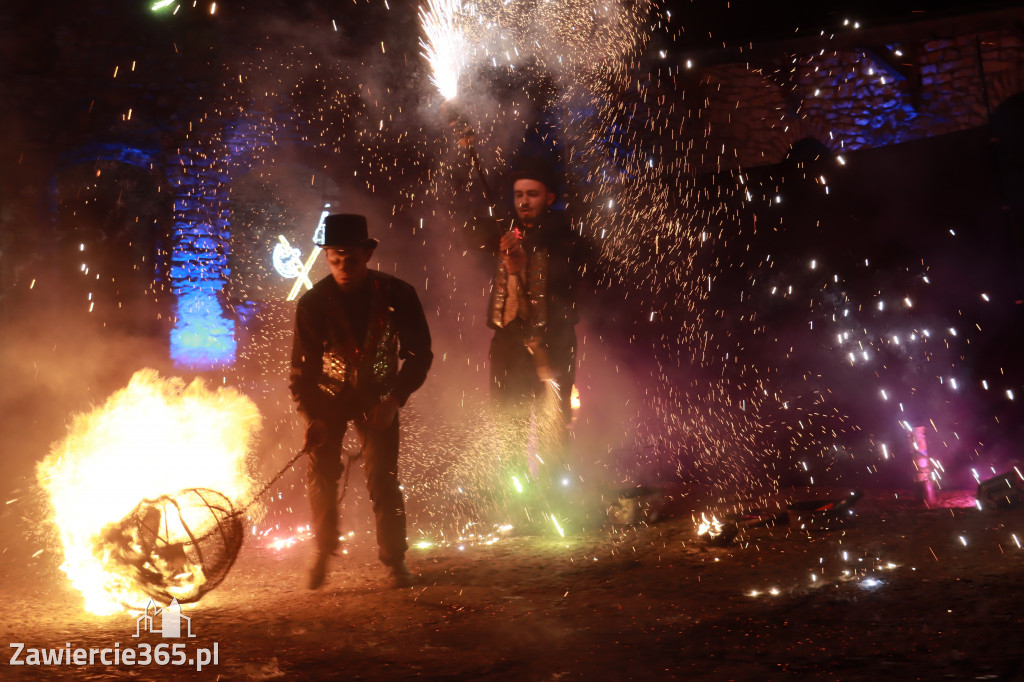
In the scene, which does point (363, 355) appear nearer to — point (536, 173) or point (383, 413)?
point (383, 413)

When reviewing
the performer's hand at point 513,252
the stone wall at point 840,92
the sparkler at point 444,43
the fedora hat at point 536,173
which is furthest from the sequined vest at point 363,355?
the stone wall at point 840,92

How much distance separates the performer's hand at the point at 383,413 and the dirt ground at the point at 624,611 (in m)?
1.05

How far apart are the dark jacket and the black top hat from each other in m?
0.27

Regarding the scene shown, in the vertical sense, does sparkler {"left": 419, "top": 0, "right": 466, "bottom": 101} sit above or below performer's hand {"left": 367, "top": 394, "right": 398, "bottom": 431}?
above

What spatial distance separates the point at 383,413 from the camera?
4.80 meters

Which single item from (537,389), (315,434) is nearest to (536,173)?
(537,389)

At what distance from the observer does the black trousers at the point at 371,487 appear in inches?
186

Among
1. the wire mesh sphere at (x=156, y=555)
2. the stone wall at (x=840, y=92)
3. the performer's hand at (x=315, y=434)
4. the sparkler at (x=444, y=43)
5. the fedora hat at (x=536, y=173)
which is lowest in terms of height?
the wire mesh sphere at (x=156, y=555)

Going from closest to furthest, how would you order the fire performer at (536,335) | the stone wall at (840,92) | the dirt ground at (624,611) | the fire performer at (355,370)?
the dirt ground at (624,611), the fire performer at (355,370), the fire performer at (536,335), the stone wall at (840,92)

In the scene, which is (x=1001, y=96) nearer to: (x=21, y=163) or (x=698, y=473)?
(x=698, y=473)

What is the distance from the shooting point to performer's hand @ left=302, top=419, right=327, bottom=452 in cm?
466

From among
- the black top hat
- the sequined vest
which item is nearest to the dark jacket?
the sequined vest

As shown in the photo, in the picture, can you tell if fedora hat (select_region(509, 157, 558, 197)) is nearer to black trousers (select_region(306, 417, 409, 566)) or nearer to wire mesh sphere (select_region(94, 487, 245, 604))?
black trousers (select_region(306, 417, 409, 566))

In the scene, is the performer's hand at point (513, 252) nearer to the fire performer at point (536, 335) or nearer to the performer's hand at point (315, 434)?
the fire performer at point (536, 335)
